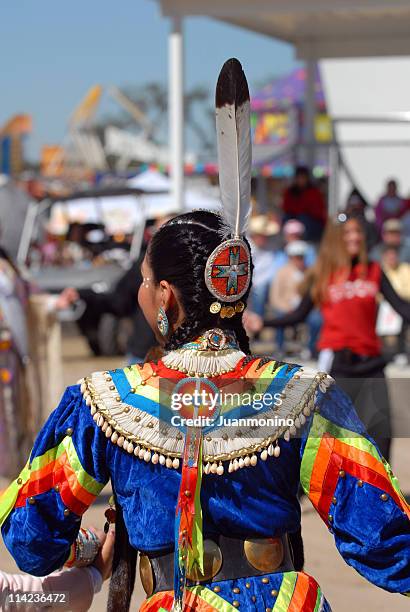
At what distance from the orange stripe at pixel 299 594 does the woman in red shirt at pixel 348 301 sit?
3.93 meters

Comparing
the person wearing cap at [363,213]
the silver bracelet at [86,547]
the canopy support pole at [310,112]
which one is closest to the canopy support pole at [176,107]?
the person wearing cap at [363,213]

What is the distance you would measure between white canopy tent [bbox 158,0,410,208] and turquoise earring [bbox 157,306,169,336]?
8.98 meters

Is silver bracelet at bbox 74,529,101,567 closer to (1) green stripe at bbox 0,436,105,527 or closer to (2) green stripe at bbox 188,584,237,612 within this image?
(1) green stripe at bbox 0,436,105,527

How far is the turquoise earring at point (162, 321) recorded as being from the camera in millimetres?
2160

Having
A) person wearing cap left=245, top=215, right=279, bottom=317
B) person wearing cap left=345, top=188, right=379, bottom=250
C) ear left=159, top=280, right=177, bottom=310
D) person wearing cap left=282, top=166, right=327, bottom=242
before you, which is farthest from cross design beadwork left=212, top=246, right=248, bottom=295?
person wearing cap left=282, top=166, right=327, bottom=242

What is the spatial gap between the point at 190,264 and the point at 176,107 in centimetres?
1101

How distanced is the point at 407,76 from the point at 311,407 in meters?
15.0

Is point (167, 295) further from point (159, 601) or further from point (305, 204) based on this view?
point (305, 204)

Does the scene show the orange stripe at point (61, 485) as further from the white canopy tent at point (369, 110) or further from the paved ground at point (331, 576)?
the white canopy tent at point (369, 110)

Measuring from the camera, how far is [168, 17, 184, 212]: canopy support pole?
1287 cm

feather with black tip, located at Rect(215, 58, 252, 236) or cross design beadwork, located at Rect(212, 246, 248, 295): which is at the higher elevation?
feather with black tip, located at Rect(215, 58, 252, 236)

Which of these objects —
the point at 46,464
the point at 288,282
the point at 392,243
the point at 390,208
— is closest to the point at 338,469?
the point at 46,464

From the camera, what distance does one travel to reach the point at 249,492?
206 centimetres

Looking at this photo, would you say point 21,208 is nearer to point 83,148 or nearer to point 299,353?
point 299,353
